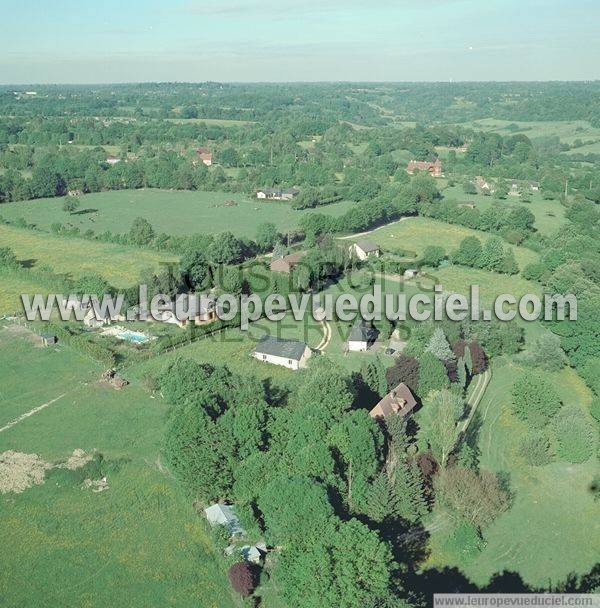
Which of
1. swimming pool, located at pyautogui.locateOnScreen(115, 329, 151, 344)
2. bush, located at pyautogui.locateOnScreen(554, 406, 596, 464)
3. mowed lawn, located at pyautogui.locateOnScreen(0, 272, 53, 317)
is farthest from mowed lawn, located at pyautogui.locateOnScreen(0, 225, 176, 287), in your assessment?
bush, located at pyautogui.locateOnScreen(554, 406, 596, 464)

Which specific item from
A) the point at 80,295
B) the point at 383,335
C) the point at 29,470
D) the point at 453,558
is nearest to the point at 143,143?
the point at 80,295

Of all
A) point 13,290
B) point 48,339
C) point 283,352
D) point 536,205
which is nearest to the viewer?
point 283,352

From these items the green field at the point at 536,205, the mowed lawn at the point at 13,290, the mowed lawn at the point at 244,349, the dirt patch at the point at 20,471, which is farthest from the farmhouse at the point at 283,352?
the green field at the point at 536,205

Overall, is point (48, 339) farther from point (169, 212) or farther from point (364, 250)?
point (169, 212)

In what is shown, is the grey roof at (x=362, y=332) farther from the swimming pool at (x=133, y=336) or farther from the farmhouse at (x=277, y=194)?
the farmhouse at (x=277, y=194)

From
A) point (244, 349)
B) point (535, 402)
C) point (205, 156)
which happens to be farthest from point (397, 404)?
point (205, 156)

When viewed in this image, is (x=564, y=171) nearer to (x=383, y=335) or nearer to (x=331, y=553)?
(x=383, y=335)
